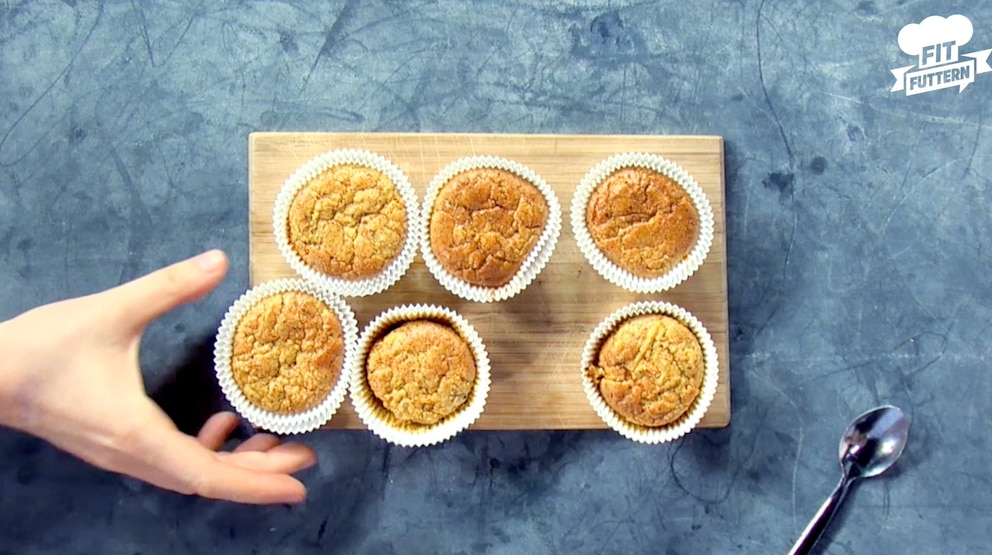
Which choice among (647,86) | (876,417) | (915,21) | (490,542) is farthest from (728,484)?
(915,21)

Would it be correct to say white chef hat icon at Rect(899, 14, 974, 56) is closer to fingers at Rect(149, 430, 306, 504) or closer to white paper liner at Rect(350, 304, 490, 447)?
white paper liner at Rect(350, 304, 490, 447)

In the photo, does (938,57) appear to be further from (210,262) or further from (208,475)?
(208,475)

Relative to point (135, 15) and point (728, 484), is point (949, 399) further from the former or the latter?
point (135, 15)

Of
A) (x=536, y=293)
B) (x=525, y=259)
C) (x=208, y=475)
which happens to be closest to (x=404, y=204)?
(x=525, y=259)

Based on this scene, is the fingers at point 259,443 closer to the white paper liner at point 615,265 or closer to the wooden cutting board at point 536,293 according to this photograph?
the wooden cutting board at point 536,293

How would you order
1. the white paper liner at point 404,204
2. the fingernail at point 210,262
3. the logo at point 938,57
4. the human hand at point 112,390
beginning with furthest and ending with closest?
the logo at point 938,57
the white paper liner at point 404,204
the fingernail at point 210,262
the human hand at point 112,390

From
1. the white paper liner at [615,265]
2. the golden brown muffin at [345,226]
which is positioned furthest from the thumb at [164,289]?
the white paper liner at [615,265]
